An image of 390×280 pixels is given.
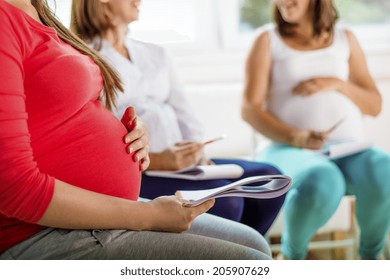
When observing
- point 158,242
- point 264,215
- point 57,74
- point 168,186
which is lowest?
point 264,215

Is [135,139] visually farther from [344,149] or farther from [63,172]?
[344,149]

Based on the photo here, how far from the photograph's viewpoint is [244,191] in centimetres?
84

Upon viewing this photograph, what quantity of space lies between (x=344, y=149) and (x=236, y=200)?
38cm

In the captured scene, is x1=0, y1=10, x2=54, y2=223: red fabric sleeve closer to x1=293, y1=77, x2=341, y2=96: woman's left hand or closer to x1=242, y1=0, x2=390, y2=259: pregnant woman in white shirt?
x1=242, y1=0, x2=390, y2=259: pregnant woman in white shirt

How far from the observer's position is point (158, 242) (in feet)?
2.56

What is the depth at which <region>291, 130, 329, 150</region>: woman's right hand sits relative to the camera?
1539 millimetres

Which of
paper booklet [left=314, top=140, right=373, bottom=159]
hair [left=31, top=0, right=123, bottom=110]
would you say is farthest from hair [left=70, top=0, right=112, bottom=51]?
paper booklet [left=314, top=140, right=373, bottom=159]

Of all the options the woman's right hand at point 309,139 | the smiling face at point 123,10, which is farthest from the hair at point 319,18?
the smiling face at point 123,10

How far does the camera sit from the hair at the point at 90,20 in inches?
46.8

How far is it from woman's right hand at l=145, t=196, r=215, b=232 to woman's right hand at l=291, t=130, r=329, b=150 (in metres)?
0.77

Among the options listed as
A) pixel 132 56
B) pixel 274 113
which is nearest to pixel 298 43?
pixel 274 113

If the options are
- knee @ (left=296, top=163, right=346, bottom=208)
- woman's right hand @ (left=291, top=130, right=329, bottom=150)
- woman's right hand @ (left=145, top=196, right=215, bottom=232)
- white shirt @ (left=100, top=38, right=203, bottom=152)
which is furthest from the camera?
woman's right hand @ (left=291, top=130, right=329, bottom=150)
